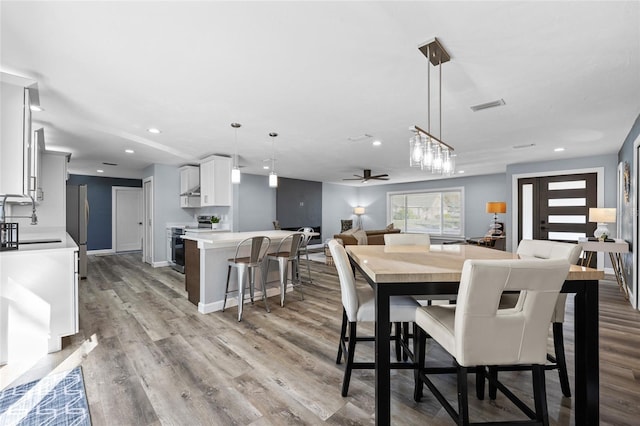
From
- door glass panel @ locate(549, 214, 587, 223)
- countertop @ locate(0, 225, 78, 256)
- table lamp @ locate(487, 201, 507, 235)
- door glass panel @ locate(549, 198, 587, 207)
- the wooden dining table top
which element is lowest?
countertop @ locate(0, 225, 78, 256)

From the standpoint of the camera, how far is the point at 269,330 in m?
2.95

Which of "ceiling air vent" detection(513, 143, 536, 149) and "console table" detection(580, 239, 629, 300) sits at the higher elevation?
"ceiling air vent" detection(513, 143, 536, 149)

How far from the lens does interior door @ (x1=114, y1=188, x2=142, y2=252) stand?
320 inches

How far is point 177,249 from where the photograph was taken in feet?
19.1

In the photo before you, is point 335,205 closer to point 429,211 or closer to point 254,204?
point 429,211

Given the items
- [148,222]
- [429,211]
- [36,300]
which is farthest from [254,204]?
[36,300]

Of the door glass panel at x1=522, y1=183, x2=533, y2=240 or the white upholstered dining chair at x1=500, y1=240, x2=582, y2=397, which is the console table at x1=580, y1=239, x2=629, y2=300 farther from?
the white upholstered dining chair at x1=500, y1=240, x2=582, y2=397

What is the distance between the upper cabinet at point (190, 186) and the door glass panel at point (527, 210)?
7162 millimetres

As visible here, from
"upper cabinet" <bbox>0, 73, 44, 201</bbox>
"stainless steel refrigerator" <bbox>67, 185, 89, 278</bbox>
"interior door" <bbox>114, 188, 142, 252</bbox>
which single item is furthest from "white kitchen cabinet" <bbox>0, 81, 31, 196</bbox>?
"interior door" <bbox>114, 188, 142, 252</bbox>

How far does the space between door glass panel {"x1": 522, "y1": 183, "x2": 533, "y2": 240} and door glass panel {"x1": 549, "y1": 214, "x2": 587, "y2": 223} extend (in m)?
0.37

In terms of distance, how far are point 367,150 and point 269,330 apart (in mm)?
3429

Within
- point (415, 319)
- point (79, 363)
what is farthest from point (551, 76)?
point (79, 363)

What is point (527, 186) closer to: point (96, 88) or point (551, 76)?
point (551, 76)

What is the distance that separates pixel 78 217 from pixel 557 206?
370 inches
